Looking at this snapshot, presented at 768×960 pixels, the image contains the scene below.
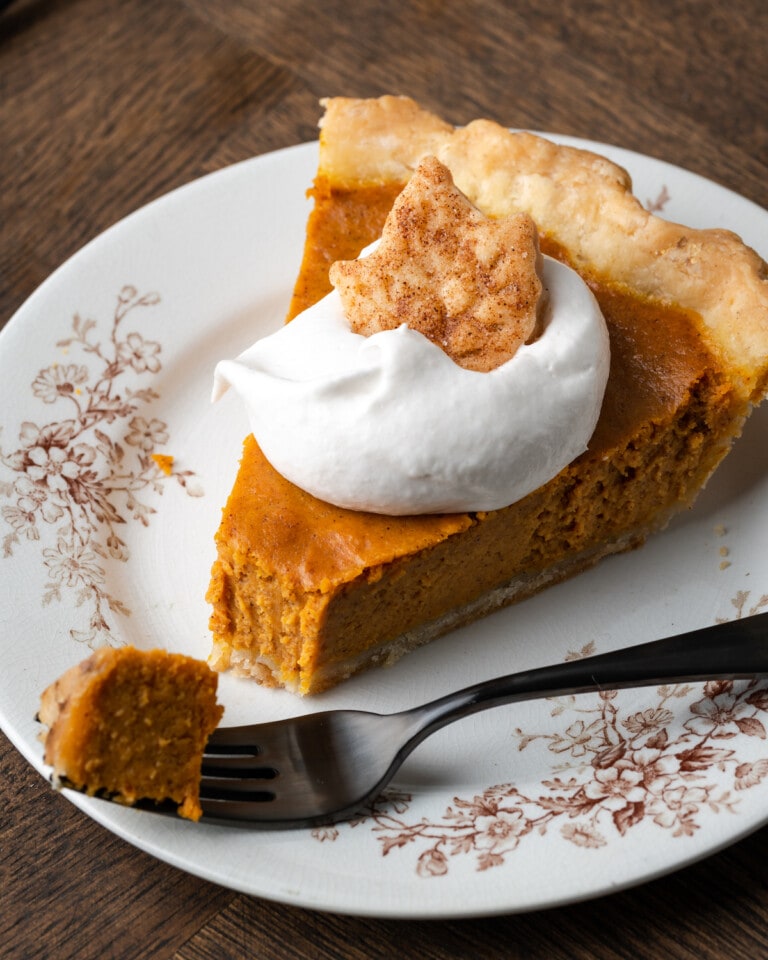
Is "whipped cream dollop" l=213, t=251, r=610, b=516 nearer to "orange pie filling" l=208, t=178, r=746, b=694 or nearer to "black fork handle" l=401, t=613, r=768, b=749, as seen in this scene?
"orange pie filling" l=208, t=178, r=746, b=694

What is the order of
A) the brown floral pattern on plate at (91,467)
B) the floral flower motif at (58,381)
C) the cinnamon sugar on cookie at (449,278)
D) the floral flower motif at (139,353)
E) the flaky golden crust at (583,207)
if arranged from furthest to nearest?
the floral flower motif at (139,353) < the floral flower motif at (58,381) < the flaky golden crust at (583,207) < the brown floral pattern on plate at (91,467) < the cinnamon sugar on cookie at (449,278)

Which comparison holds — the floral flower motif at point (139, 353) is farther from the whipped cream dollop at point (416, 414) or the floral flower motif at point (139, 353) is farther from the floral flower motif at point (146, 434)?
the whipped cream dollop at point (416, 414)

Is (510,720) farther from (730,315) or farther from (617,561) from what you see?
(730,315)

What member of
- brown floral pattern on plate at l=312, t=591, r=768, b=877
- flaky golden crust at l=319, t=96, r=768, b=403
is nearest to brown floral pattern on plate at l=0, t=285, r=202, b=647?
flaky golden crust at l=319, t=96, r=768, b=403

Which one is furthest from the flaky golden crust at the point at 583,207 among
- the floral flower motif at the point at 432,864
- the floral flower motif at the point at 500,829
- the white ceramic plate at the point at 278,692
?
the floral flower motif at the point at 432,864

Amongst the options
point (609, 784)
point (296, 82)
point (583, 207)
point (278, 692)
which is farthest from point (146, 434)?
point (296, 82)

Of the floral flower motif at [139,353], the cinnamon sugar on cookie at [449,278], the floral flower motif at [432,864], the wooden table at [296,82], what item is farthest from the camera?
the wooden table at [296,82]

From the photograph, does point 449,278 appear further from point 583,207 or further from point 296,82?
point 296,82
